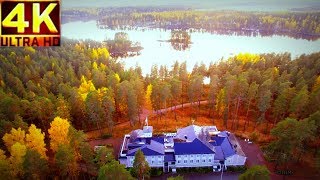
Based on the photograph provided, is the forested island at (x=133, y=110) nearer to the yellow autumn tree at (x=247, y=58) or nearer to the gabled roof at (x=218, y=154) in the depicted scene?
the yellow autumn tree at (x=247, y=58)

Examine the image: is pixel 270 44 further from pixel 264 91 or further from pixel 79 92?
pixel 79 92

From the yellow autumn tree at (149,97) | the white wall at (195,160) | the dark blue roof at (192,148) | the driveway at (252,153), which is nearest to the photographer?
the dark blue roof at (192,148)

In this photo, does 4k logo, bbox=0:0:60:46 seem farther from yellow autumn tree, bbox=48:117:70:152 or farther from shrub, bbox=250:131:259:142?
shrub, bbox=250:131:259:142

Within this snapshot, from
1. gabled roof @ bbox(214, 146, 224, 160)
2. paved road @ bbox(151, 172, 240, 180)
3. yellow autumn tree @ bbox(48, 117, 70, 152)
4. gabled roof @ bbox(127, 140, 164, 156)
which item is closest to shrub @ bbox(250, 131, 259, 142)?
gabled roof @ bbox(214, 146, 224, 160)

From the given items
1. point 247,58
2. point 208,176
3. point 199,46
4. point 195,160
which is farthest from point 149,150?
point 199,46

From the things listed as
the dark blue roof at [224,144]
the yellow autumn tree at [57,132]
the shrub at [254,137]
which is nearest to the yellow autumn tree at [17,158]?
the yellow autumn tree at [57,132]

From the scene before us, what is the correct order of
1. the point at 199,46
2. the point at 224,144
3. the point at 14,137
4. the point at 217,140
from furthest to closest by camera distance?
the point at 199,46
the point at 217,140
the point at 224,144
the point at 14,137

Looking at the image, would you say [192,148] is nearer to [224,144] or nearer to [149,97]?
[224,144]
